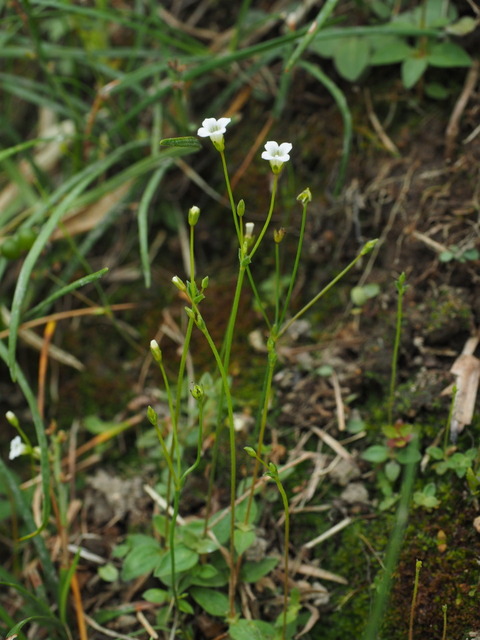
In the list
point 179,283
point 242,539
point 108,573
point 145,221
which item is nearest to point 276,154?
point 179,283

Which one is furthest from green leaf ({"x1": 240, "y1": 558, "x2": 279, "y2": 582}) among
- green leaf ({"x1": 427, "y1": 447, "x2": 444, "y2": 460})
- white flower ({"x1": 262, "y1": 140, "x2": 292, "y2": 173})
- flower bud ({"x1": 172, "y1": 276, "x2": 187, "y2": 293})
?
white flower ({"x1": 262, "y1": 140, "x2": 292, "y2": 173})

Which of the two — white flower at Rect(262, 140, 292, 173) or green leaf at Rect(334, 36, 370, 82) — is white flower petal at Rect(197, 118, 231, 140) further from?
green leaf at Rect(334, 36, 370, 82)

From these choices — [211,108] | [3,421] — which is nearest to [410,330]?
[211,108]

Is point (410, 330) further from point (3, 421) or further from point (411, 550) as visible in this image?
point (3, 421)

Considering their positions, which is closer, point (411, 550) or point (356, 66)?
point (411, 550)

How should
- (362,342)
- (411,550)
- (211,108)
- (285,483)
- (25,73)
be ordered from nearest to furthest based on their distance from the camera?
1. (411,550)
2. (285,483)
3. (362,342)
4. (211,108)
5. (25,73)

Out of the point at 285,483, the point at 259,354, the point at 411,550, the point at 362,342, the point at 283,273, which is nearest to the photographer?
the point at 411,550

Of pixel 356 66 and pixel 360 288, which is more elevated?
pixel 356 66
